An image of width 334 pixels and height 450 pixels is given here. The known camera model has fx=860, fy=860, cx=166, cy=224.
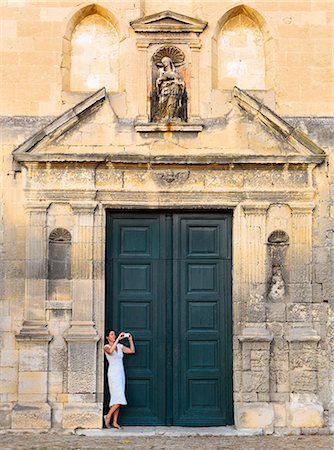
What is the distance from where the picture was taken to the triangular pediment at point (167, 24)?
1106 cm

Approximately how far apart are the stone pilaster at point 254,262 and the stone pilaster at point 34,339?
251 centimetres

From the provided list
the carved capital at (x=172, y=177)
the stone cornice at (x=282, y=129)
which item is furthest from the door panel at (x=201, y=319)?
the stone cornice at (x=282, y=129)

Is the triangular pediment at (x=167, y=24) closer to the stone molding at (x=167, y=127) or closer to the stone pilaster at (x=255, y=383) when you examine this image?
the stone molding at (x=167, y=127)

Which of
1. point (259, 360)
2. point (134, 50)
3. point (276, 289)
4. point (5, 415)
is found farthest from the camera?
point (134, 50)

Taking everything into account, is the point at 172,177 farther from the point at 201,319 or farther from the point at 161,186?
the point at 201,319

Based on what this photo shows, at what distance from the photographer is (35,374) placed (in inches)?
418

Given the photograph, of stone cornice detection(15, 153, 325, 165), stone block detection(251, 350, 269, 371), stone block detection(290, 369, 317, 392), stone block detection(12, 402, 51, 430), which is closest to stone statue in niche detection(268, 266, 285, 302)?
stone block detection(251, 350, 269, 371)

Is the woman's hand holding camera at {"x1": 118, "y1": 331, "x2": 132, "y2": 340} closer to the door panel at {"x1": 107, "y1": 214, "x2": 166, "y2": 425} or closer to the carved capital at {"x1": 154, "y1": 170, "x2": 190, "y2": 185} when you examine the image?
the door panel at {"x1": 107, "y1": 214, "x2": 166, "y2": 425}

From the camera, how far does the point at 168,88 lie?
11.0 metres

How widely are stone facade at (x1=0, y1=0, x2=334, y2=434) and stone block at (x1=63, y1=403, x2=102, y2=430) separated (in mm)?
17

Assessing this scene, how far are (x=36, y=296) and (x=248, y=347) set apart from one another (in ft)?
8.94

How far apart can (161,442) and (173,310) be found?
1719 mm

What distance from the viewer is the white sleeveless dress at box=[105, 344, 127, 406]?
10555 millimetres

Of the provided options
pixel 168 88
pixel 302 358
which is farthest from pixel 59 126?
pixel 302 358
